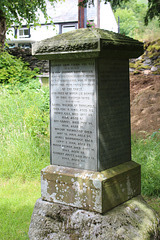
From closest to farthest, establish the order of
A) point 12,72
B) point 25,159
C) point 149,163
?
point 149,163, point 25,159, point 12,72

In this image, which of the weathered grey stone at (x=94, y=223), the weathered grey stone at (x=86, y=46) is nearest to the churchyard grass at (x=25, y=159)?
the weathered grey stone at (x=94, y=223)

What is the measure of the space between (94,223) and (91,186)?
0.35 meters

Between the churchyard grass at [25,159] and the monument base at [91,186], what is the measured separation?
0.83 meters

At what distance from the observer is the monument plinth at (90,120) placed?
9.84ft

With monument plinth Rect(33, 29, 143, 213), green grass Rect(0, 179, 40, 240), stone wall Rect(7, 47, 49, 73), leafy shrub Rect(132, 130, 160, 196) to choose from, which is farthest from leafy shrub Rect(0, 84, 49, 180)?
stone wall Rect(7, 47, 49, 73)

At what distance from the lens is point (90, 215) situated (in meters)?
3.01

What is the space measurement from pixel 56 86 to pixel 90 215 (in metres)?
1.36

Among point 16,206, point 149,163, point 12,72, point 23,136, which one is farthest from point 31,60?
point 16,206

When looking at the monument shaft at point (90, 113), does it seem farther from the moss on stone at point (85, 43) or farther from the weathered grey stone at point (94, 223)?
the weathered grey stone at point (94, 223)

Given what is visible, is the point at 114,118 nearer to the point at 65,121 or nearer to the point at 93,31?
the point at 65,121

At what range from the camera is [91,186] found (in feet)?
9.86

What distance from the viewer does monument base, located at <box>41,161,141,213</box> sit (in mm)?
2992

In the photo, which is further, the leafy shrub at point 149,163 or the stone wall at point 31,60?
the stone wall at point 31,60

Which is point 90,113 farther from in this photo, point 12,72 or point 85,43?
point 12,72
